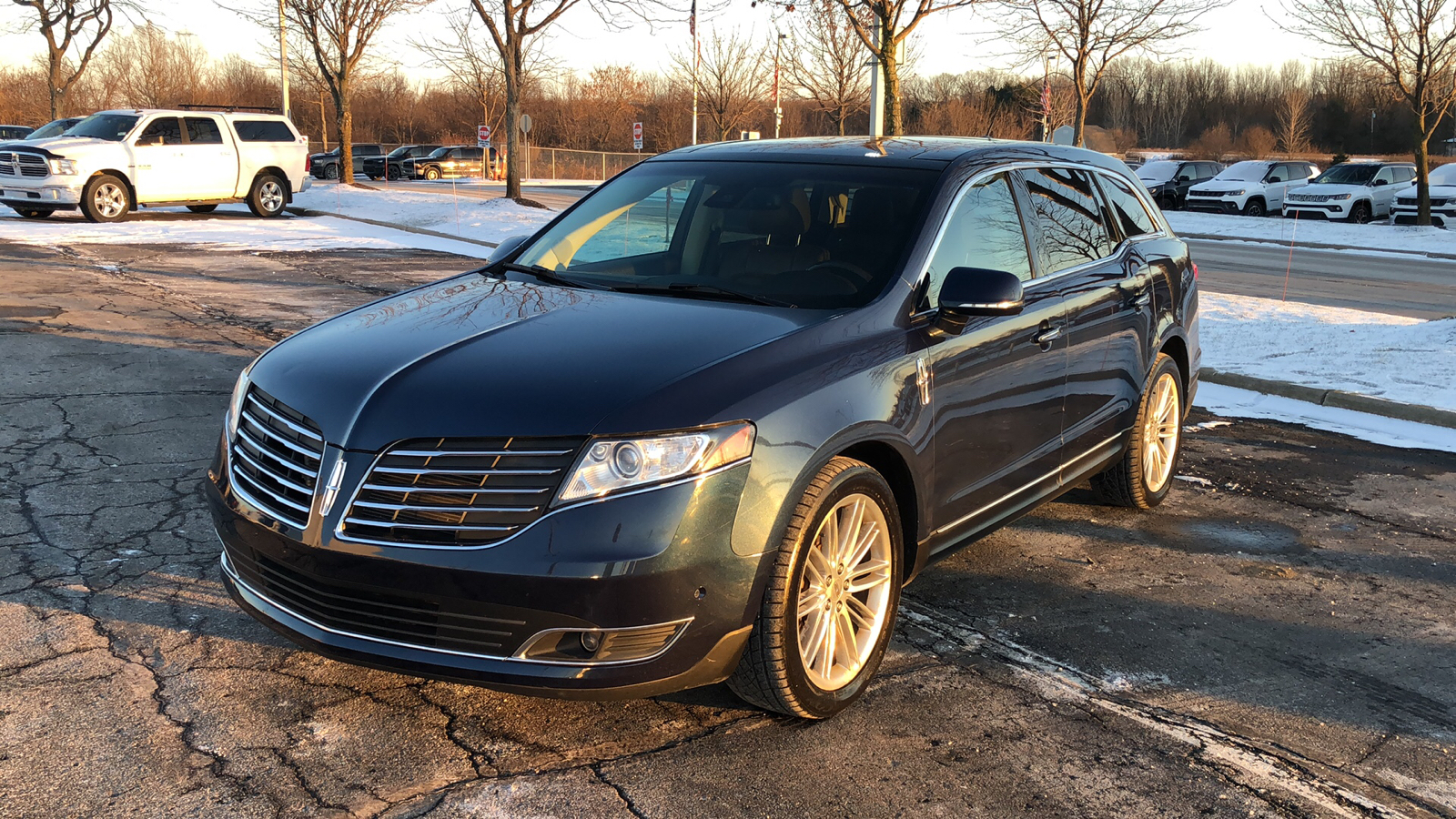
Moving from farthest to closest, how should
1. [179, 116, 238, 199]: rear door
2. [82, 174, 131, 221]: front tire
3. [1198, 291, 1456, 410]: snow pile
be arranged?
[179, 116, 238, 199]: rear door, [82, 174, 131, 221]: front tire, [1198, 291, 1456, 410]: snow pile

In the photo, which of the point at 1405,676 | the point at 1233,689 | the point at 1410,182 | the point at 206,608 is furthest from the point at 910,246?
the point at 1410,182

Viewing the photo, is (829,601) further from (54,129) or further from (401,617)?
(54,129)

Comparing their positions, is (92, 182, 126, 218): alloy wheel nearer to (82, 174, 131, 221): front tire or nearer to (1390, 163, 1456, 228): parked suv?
(82, 174, 131, 221): front tire

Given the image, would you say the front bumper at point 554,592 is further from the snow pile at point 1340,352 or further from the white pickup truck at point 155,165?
the white pickup truck at point 155,165

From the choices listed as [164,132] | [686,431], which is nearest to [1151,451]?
[686,431]

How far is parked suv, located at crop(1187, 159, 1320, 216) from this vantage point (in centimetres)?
3322

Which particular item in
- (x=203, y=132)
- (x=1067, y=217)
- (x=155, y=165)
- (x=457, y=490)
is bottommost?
(x=457, y=490)

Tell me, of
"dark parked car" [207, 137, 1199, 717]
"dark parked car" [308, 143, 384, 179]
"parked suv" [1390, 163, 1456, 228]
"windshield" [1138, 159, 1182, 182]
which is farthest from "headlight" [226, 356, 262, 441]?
"dark parked car" [308, 143, 384, 179]

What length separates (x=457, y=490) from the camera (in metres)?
3.10

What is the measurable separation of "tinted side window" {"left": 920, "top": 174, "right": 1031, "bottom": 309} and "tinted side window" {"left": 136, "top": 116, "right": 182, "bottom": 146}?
68.6 feet

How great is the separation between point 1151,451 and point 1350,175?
30682 millimetres

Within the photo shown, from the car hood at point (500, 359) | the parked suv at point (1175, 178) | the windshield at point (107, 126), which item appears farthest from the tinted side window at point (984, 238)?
the parked suv at point (1175, 178)

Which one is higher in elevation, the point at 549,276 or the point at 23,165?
the point at 23,165

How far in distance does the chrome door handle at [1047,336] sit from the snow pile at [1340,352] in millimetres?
4661
